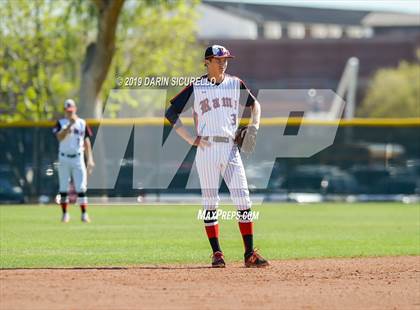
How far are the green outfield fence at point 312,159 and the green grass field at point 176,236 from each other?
8.02ft

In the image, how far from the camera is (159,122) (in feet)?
90.7

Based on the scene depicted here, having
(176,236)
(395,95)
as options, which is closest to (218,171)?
(176,236)

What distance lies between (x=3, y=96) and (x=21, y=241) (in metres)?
21.4

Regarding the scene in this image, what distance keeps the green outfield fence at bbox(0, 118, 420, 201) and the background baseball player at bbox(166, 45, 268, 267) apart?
15358 mm

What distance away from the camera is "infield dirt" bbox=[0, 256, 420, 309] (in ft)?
27.5

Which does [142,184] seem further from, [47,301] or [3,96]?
[47,301]

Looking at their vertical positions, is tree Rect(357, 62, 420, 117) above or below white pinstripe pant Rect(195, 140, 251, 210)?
above

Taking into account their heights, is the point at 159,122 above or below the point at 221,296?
above

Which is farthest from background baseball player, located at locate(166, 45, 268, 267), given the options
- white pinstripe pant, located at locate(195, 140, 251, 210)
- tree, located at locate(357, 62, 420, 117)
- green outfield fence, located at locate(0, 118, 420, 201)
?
tree, located at locate(357, 62, 420, 117)

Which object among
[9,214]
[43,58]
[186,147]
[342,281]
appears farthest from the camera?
[43,58]

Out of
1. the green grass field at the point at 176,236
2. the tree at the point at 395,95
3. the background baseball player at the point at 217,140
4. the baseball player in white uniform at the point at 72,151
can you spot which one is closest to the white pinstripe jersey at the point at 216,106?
the background baseball player at the point at 217,140

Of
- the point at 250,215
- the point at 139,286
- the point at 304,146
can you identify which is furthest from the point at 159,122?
the point at 139,286

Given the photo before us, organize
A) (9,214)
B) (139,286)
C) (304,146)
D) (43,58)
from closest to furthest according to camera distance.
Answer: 1. (139,286)
2. (9,214)
3. (304,146)
4. (43,58)

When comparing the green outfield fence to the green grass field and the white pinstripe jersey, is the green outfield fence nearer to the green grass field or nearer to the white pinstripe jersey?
the green grass field
